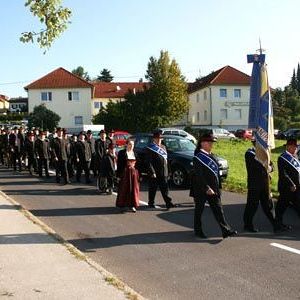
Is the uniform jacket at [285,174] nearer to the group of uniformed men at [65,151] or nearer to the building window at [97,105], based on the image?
the group of uniformed men at [65,151]

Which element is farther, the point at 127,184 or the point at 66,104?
the point at 66,104

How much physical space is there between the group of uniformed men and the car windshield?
5.77 feet

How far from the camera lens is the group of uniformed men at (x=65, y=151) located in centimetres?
1771

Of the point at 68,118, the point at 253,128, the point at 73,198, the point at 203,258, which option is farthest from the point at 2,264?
the point at 68,118

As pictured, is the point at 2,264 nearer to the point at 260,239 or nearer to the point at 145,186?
the point at 260,239

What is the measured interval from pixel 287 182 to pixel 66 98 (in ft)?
212

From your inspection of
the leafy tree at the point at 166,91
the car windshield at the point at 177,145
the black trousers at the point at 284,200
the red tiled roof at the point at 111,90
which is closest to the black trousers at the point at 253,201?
the black trousers at the point at 284,200

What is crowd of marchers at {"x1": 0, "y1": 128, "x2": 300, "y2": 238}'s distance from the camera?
30.6 feet

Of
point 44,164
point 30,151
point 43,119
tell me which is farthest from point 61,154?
point 43,119

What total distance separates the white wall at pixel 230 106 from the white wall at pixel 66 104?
16.0 m

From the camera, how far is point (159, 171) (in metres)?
12.6

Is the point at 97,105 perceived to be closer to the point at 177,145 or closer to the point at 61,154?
the point at 61,154

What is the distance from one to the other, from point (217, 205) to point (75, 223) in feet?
10.2

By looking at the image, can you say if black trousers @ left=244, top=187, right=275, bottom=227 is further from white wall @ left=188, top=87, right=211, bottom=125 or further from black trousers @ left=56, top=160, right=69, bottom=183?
white wall @ left=188, top=87, right=211, bottom=125
